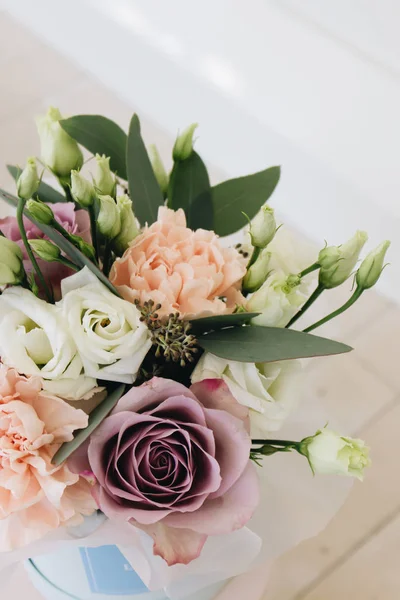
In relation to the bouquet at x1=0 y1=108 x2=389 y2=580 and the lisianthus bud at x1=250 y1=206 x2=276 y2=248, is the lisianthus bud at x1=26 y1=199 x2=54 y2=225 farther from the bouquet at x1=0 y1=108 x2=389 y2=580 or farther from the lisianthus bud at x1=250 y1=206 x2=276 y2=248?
the lisianthus bud at x1=250 y1=206 x2=276 y2=248

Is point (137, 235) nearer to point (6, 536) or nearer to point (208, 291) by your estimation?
point (208, 291)

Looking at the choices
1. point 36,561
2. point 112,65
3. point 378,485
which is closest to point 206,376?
point 36,561

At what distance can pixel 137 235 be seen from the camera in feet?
1.72

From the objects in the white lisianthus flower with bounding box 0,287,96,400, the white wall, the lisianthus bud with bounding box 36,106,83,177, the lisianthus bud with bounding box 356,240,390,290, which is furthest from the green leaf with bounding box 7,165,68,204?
the white wall

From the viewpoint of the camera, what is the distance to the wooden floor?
0.79 meters

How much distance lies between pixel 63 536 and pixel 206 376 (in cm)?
16

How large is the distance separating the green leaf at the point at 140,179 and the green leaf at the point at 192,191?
0.02m

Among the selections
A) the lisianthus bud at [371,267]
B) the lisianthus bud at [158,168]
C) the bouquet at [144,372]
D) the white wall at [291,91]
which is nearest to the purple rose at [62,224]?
the bouquet at [144,372]

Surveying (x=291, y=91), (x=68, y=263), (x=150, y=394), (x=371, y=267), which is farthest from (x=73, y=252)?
(x=291, y=91)

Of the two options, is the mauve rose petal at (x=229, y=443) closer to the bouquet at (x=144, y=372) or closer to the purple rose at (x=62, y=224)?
the bouquet at (x=144, y=372)

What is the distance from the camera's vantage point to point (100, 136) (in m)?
0.62

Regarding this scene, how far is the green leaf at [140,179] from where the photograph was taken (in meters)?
0.57

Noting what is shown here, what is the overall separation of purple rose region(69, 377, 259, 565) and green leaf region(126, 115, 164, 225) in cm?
19

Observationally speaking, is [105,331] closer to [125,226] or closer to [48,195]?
[125,226]
